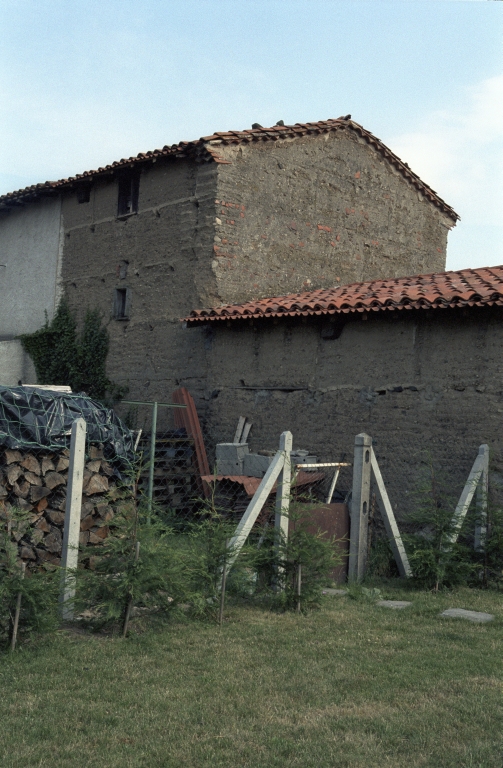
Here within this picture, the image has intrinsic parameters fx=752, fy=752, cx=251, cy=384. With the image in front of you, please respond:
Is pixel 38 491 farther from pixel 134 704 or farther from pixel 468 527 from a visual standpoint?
pixel 468 527

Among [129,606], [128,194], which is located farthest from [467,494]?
[128,194]

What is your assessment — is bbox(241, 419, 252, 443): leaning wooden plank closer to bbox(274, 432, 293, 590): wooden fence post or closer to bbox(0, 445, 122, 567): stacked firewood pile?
bbox(0, 445, 122, 567): stacked firewood pile

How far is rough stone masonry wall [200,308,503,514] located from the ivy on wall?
3.77m

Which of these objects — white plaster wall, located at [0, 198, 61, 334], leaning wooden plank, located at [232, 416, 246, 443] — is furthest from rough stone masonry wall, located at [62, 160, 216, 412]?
leaning wooden plank, located at [232, 416, 246, 443]

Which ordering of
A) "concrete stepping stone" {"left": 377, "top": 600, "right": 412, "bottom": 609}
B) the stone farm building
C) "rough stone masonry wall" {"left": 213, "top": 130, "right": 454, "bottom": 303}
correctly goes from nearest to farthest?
"concrete stepping stone" {"left": 377, "top": 600, "right": 412, "bottom": 609} < the stone farm building < "rough stone masonry wall" {"left": 213, "top": 130, "right": 454, "bottom": 303}

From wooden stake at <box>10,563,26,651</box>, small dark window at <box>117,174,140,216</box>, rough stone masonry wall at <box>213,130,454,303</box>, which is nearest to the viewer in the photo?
wooden stake at <box>10,563,26,651</box>

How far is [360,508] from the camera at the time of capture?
27.0 ft

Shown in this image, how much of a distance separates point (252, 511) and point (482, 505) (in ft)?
10.2

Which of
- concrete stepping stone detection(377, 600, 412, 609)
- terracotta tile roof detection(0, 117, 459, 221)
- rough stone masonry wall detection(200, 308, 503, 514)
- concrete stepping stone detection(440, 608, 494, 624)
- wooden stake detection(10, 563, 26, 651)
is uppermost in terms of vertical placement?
terracotta tile roof detection(0, 117, 459, 221)

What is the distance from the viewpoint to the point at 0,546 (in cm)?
558

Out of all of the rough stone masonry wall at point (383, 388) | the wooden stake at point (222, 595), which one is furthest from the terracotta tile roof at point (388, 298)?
the wooden stake at point (222, 595)

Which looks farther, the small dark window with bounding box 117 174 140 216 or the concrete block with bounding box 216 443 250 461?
the small dark window with bounding box 117 174 140 216

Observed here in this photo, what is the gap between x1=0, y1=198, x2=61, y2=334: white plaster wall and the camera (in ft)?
55.4

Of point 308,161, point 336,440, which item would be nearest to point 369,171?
point 308,161
